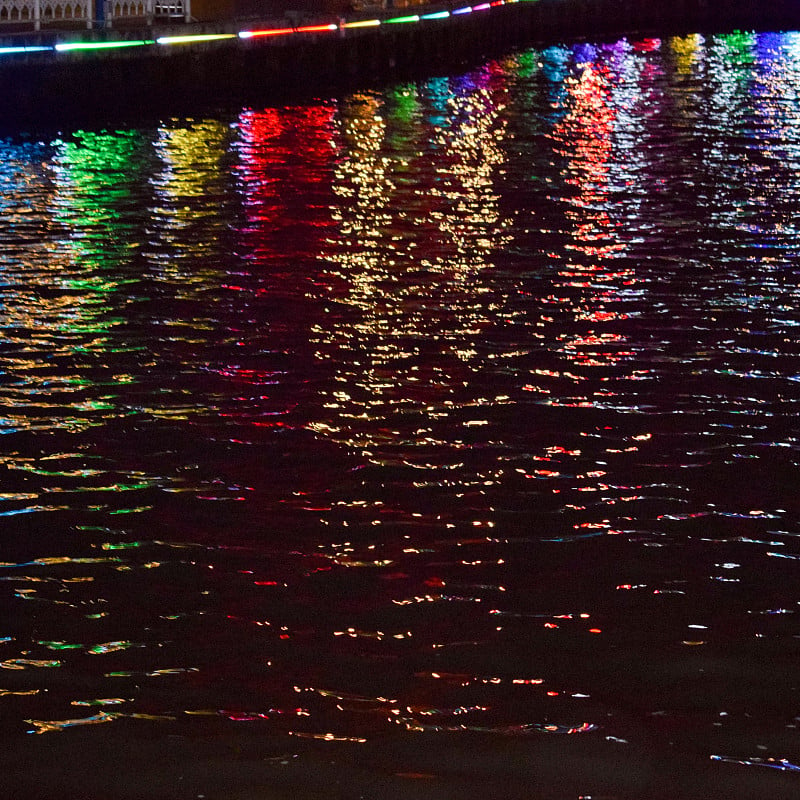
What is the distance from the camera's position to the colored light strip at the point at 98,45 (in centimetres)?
2859

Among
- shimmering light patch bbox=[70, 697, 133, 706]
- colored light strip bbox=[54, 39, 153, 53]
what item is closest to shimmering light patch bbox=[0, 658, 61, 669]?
shimmering light patch bbox=[70, 697, 133, 706]

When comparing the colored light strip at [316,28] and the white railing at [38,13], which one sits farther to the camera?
the colored light strip at [316,28]

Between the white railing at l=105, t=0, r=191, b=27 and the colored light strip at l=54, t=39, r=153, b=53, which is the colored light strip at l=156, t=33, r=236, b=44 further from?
the white railing at l=105, t=0, r=191, b=27

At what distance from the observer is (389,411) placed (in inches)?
364

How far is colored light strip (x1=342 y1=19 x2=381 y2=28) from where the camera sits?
39.4m

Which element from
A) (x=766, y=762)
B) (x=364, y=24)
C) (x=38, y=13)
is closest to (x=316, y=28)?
(x=364, y=24)

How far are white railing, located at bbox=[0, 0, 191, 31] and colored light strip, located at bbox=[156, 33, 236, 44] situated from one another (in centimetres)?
68

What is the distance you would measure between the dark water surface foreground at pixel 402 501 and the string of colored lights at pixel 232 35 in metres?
11.8

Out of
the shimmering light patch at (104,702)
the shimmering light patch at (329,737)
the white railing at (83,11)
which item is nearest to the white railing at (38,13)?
the white railing at (83,11)

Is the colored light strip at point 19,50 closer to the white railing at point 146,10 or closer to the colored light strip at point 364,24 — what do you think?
the white railing at point 146,10

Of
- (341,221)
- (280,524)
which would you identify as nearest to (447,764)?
(280,524)

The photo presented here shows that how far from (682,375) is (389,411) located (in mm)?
2132

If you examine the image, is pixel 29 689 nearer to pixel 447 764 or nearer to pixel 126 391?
pixel 447 764

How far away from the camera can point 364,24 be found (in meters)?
40.2
